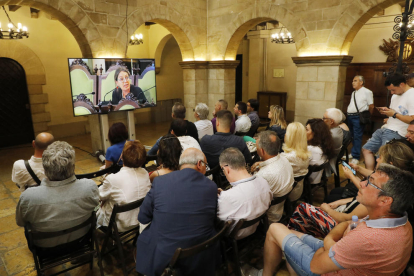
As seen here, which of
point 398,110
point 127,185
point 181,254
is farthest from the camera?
point 398,110

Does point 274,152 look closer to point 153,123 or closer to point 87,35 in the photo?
point 87,35

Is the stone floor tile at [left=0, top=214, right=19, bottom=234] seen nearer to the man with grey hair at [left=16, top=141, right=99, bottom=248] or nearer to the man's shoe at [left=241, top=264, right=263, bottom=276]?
the man with grey hair at [left=16, top=141, right=99, bottom=248]

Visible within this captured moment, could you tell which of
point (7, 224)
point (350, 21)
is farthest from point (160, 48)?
point (7, 224)

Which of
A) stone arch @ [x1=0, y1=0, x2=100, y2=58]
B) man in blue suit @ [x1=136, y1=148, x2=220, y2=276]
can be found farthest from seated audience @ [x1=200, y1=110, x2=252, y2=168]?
stone arch @ [x1=0, y1=0, x2=100, y2=58]

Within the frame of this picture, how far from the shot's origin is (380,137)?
3.66 metres

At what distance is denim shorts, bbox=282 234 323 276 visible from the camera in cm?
168

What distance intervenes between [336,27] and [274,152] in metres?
3.84

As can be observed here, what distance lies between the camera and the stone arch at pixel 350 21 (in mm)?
4703

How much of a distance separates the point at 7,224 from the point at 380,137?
4631 mm

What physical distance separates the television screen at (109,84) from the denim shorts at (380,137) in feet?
13.0

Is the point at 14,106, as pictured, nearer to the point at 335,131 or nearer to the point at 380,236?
the point at 335,131

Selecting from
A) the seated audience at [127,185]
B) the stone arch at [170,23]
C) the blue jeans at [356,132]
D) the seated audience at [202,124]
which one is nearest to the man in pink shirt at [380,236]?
the seated audience at [127,185]

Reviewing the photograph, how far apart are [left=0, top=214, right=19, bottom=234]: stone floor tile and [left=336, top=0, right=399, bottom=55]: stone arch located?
5.57 meters

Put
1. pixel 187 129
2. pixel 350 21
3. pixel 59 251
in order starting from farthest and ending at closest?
1. pixel 350 21
2. pixel 187 129
3. pixel 59 251
